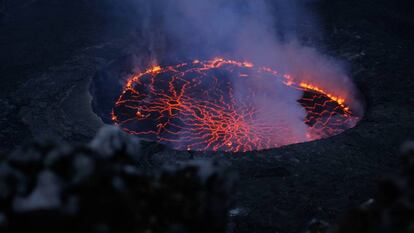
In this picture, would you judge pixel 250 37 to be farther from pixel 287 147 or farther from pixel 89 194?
pixel 89 194

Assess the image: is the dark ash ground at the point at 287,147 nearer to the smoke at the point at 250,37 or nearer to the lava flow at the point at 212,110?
the smoke at the point at 250,37

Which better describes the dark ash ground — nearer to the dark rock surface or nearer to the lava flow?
the lava flow

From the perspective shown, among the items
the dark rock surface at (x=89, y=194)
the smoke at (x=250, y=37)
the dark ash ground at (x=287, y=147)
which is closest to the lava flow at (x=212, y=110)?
the smoke at (x=250, y=37)

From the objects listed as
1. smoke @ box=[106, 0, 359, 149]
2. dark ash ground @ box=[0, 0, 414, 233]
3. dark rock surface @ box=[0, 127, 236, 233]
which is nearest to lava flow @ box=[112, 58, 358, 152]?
smoke @ box=[106, 0, 359, 149]

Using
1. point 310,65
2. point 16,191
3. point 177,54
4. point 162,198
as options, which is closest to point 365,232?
point 162,198

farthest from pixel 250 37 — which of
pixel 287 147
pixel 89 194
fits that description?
pixel 89 194

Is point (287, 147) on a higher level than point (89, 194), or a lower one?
higher
